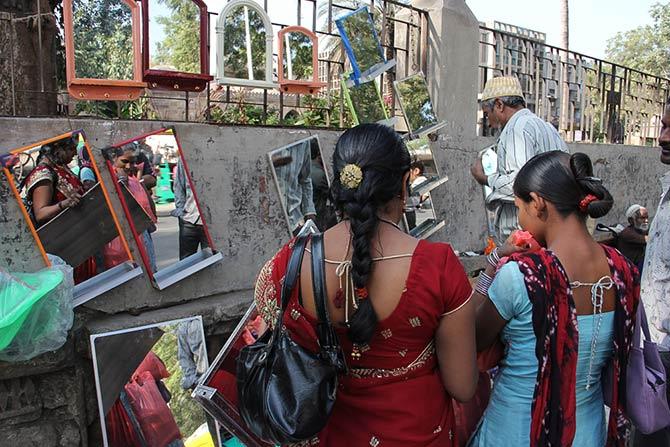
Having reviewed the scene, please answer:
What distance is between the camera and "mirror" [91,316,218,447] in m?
2.93

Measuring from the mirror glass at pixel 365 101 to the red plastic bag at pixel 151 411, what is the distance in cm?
240

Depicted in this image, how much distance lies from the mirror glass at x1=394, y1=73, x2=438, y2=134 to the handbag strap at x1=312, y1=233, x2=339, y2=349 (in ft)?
11.6

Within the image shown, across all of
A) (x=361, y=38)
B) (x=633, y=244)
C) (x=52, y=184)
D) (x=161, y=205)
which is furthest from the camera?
(x=633, y=244)

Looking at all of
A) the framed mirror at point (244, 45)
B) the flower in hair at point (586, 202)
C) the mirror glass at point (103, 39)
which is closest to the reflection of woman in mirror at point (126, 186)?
the mirror glass at point (103, 39)

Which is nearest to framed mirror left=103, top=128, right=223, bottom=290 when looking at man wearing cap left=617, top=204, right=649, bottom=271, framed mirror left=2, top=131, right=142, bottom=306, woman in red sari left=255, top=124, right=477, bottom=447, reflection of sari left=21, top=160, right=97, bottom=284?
framed mirror left=2, top=131, right=142, bottom=306

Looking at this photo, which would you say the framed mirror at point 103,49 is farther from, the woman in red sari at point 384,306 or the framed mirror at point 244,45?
the woman in red sari at point 384,306

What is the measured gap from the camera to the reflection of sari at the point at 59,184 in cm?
276

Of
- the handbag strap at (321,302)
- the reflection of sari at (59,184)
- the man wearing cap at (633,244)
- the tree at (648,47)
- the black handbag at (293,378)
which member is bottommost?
the man wearing cap at (633,244)

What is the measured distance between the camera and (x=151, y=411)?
309 cm

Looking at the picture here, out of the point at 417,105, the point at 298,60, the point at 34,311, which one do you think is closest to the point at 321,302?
the point at 34,311

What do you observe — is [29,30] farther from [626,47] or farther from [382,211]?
[626,47]

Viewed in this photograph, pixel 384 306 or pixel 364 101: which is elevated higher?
pixel 364 101

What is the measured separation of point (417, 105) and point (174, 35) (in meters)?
2.26

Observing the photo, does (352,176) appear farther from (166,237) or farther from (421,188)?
(421,188)
